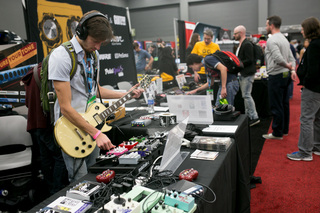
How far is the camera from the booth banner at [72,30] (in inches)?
119

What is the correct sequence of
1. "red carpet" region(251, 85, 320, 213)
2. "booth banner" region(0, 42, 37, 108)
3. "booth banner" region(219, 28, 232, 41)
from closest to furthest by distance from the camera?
"red carpet" region(251, 85, 320, 213) → "booth banner" region(0, 42, 37, 108) → "booth banner" region(219, 28, 232, 41)

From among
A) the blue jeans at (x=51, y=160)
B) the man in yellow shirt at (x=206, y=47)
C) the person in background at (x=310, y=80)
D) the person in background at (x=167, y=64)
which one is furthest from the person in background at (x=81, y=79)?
the person in background at (x=167, y=64)

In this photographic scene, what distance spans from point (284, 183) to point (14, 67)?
10.5 feet

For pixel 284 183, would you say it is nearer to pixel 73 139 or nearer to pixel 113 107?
pixel 113 107

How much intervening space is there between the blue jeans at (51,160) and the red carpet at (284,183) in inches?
63.1

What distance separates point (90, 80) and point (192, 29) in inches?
229

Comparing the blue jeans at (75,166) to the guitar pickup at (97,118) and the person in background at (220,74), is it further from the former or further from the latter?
the person in background at (220,74)

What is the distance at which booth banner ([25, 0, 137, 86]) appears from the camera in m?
3.03

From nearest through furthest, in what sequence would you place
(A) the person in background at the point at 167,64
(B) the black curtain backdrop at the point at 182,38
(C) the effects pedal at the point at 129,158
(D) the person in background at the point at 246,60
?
(C) the effects pedal at the point at 129,158, (D) the person in background at the point at 246,60, (A) the person in background at the point at 167,64, (B) the black curtain backdrop at the point at 182,38

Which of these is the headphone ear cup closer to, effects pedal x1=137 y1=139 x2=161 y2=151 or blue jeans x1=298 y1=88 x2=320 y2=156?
effects pedal x1=137 y1=139 x2=161 y2=151

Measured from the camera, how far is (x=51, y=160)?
2.37m

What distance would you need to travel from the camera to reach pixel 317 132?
3.08 metres

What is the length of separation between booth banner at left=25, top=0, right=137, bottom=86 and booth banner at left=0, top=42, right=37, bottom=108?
118 mm

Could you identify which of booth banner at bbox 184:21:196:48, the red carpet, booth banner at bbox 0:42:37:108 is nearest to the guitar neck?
the red carpet
